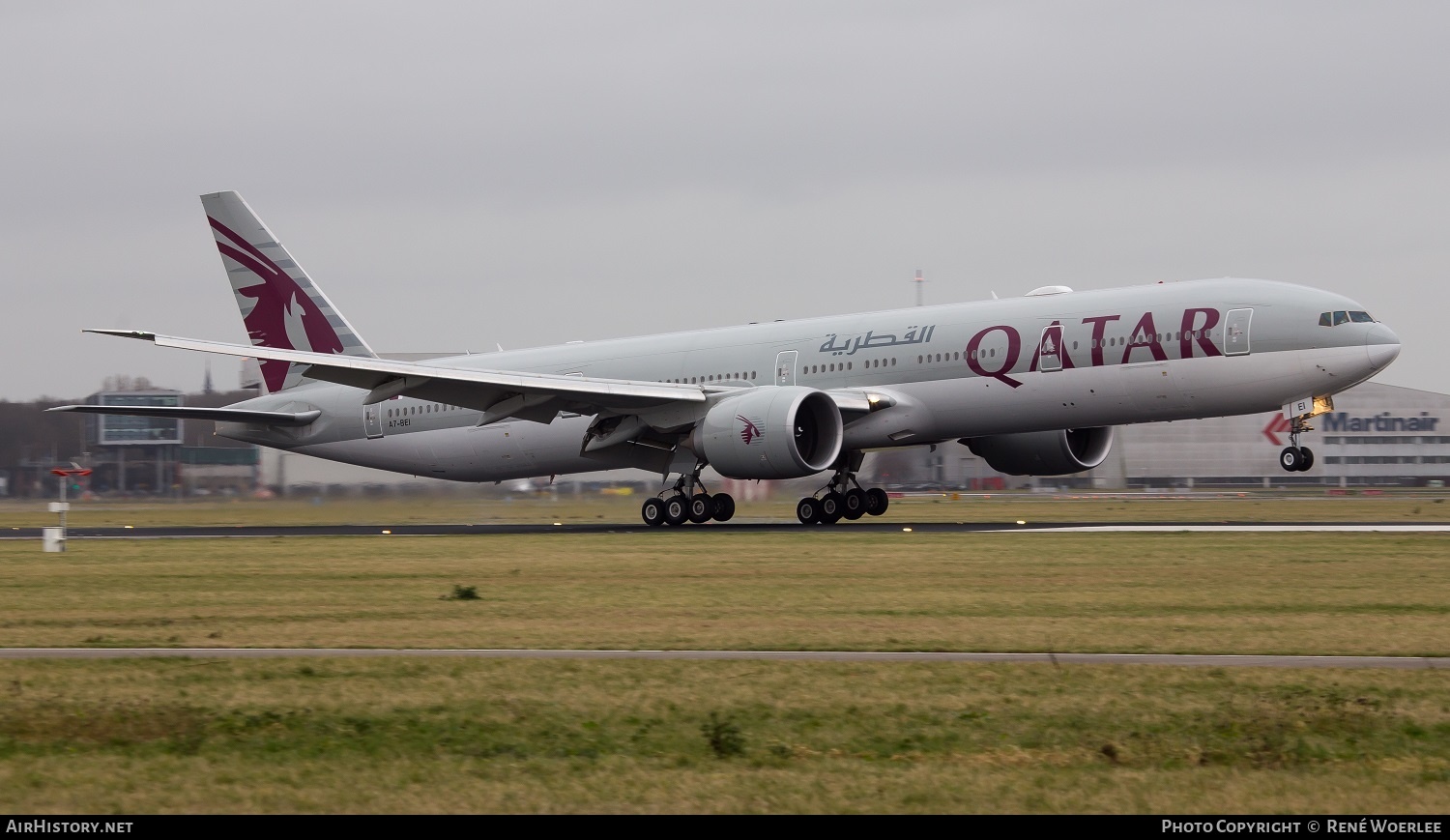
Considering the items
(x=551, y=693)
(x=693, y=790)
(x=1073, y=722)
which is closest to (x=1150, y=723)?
(x=1073, y=722)

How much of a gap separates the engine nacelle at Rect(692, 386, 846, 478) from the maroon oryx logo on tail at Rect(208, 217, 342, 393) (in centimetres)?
1409

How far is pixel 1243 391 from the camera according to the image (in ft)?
102

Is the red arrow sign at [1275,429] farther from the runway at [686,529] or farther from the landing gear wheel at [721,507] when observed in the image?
the landing gear wheel at [721,507]

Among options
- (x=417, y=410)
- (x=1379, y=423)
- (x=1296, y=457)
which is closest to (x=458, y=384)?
(x=417, y=410)

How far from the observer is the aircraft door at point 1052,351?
106 ft

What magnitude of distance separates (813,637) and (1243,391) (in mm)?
19806

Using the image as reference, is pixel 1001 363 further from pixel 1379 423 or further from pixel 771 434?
pixel 1379 423

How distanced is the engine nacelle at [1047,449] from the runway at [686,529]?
5.77 ft

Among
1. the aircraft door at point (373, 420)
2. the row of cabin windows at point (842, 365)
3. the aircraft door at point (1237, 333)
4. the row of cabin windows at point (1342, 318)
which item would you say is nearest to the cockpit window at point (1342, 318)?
the row of cabin windows at point (1342, 318)

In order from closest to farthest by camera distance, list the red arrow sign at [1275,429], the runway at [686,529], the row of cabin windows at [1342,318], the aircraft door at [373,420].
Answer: the row of cabin windows at [1342,318] → the runway at [686,529] → the aircraft door at [373,420] → the red arrow sign at [1275,429]

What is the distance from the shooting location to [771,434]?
3222 centimetres

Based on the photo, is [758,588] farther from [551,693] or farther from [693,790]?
[693,790]

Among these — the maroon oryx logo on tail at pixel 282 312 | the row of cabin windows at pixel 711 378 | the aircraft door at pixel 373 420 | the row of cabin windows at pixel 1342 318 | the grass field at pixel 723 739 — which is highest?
the maroon oryx logo on tail at pixel 282 312

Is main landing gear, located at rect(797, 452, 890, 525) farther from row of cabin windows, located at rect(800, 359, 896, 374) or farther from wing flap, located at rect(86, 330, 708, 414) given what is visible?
wing flap, located at rect(86, 330, 708, 414)
